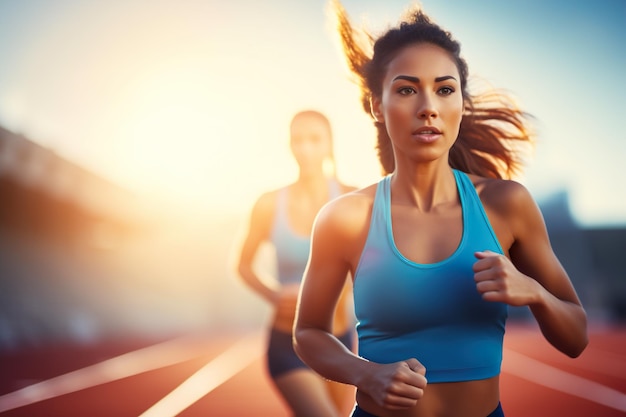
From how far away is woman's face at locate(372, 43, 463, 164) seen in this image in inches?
85.4

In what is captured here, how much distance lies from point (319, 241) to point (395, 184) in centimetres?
30

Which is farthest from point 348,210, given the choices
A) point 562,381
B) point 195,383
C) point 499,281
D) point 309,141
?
point 562,381

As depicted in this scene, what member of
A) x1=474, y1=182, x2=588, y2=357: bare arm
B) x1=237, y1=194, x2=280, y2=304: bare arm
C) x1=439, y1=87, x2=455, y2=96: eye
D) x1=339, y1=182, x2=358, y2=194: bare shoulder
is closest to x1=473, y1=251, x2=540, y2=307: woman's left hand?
x1=474, y1=182, x2=588, y2=357: bare arm

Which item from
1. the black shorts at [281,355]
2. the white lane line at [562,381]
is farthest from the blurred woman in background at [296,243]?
the white lane line at [562,381]

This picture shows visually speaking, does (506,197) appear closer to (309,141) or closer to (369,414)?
(369,414)

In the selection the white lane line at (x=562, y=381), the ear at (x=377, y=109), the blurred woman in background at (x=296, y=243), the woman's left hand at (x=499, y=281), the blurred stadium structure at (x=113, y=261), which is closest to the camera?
the woman's left hand at (x=499, y=281)

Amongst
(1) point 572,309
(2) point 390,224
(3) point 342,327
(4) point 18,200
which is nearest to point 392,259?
(2) point 390,224

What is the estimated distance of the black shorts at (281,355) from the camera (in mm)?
4129

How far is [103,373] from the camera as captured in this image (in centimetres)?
1728

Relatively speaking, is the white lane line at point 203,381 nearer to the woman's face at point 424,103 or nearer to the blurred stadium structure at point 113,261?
the blurred stadium structure at point 113,261

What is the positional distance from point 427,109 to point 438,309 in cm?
55

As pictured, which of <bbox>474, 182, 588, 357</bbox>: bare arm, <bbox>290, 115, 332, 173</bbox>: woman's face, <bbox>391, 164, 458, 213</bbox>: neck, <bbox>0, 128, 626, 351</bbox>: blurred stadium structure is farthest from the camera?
<bbox>0, 128, 626, 351</bbox>: blurred stadium structure

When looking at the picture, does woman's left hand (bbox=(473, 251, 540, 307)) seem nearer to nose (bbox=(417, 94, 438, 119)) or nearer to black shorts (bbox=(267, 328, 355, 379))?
nose (bbox=(417, 94, 438, 119))

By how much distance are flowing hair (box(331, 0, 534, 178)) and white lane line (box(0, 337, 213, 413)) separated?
1072cm
